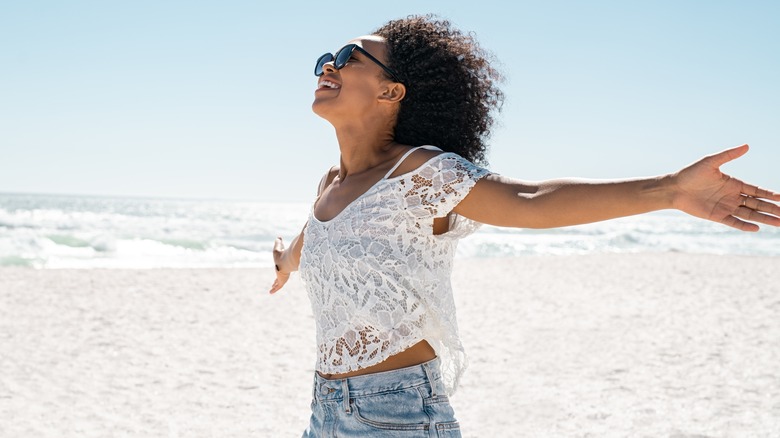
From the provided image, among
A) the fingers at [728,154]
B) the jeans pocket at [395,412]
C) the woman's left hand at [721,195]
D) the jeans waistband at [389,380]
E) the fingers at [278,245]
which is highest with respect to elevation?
the fingers at [728,154]

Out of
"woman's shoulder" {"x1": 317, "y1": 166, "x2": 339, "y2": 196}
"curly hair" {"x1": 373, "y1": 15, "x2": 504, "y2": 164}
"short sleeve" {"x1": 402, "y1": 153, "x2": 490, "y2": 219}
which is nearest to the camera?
"short sleeve" {"x1": 402, "y1": 153, "x2": 490, "y2": 219}

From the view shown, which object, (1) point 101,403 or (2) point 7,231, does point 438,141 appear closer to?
(1) point 101,403

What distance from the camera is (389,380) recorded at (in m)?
1.68

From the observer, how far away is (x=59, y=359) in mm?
6918

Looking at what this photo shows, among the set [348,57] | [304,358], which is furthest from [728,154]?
[304,358]

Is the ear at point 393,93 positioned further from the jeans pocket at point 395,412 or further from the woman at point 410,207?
the jeans pocket at point 395,412

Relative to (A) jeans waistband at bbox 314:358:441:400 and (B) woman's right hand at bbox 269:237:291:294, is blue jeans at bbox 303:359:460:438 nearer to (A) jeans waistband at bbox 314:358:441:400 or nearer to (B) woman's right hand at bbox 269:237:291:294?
(A) jeans waistband at bbox 314:358:441:400

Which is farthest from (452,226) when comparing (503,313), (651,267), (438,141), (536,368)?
(651,267)

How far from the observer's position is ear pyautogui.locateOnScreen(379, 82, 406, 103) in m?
1.85

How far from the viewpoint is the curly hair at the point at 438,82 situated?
1843mm

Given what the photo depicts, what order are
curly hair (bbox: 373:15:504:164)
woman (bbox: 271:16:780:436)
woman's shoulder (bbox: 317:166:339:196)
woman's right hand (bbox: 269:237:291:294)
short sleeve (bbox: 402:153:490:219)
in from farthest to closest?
1. woman's right hand (bbox: 269:237:291:294)
2. woman's shoulder (bbox: 317:166:339:196)
3. curly hair (bbox: 373:15:504:164)
4. short sleeve (bbox: 402:153:490:219)
5. woman (bbox: 271:16:780:436)

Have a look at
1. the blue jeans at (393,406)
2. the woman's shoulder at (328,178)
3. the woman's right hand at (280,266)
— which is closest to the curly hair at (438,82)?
the woman's shoulder at (328,178)

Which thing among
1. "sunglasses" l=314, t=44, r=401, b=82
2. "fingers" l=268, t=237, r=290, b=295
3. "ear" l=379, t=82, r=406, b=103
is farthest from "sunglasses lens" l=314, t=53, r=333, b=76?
"fingers" l=268, t=237, r=290, b=295

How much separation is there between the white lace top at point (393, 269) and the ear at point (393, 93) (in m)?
0.23
